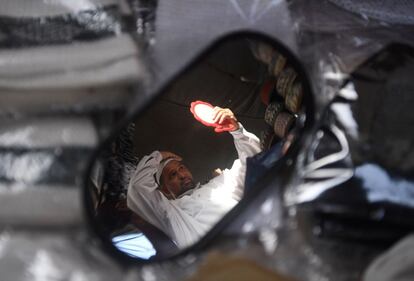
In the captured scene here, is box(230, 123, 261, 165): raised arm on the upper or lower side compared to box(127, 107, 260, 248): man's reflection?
upper

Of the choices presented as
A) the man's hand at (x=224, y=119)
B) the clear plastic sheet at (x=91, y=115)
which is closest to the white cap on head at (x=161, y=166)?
the man's hand at (x=224, y=119)

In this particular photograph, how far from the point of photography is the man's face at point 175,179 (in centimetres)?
105

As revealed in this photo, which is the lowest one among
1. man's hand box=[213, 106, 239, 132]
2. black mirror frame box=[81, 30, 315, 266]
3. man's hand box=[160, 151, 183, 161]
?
man's hand box=[160, 151, 183, 161]

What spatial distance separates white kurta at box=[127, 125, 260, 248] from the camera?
961mm

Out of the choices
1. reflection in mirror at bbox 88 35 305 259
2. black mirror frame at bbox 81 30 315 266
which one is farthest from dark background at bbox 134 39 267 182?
black mirror frame at bbox 81 30 315 266

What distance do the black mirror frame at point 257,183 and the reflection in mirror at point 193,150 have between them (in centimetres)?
9

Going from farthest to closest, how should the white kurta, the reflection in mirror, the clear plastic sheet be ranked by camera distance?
the white kurta
the reflection in mirror
the clear plastic sheet

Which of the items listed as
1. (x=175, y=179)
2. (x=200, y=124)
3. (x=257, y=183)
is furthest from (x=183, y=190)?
(x=257, y=183)

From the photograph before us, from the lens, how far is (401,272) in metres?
0.52

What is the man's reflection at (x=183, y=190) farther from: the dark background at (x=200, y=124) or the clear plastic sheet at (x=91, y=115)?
the clear plastic sheet at (x=91, y=115)

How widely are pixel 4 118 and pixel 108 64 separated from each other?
0.15 metres

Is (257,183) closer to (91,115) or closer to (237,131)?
(91,115)

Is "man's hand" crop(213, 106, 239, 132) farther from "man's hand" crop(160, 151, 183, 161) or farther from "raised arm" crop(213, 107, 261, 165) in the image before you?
"man's hand" crop(160, 151, 183, 161)

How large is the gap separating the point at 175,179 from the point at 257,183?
0.46 metres
